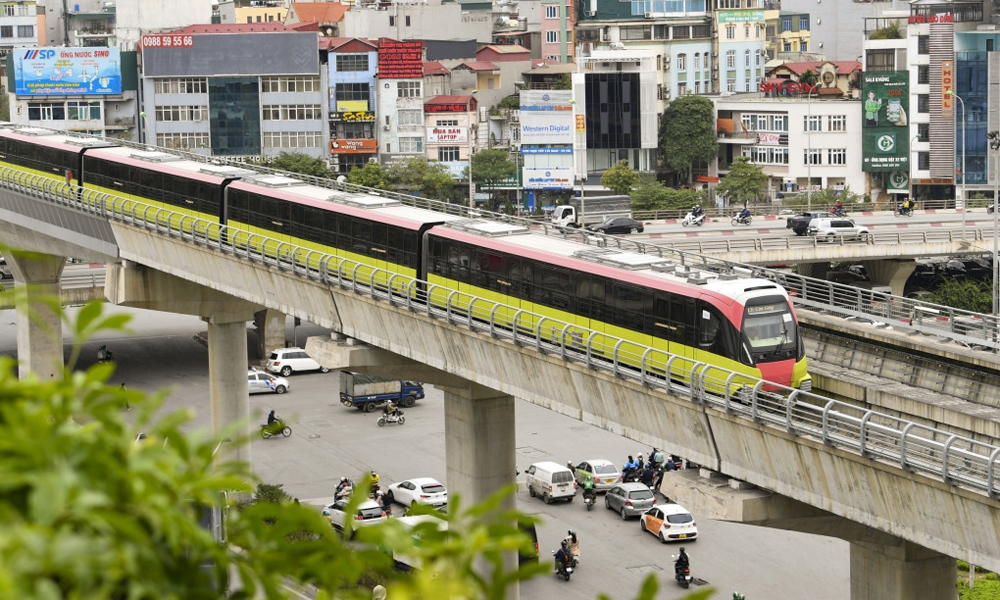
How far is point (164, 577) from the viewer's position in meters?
5.82

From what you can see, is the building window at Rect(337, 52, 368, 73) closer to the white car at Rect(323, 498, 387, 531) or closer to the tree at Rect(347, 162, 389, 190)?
the tree at Rect(347, 162, 389, 190)

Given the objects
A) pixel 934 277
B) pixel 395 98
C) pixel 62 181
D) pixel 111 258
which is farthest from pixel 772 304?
pixel 395 98

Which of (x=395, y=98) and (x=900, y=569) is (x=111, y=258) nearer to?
(x=900, y=569)

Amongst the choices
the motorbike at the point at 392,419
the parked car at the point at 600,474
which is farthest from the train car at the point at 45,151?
the parked car at the point at 600,474

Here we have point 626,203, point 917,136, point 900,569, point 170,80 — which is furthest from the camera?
point 170,80

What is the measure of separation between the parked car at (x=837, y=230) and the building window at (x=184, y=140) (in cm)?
4956

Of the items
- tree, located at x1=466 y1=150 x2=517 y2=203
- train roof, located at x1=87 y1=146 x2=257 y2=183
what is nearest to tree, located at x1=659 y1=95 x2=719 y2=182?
tree, located at x1=466 y1=150 x2=517 y2=203

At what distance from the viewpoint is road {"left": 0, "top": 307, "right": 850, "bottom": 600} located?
39375 mm

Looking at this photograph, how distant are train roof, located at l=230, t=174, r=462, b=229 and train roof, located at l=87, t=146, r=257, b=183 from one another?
4.35 ft

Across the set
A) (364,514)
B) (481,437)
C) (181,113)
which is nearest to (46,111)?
(181,113)

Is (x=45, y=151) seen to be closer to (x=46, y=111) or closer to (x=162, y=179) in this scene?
(x=162, y=179)

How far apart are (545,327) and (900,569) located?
8.34m

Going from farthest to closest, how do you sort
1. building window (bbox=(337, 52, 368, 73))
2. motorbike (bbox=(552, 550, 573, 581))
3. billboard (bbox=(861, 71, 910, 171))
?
building window (bbox=(337, 52, 368, 73))
billboard (bbox=(861, 71, 910, 171))
motorbike (bbox=(552, 550, 573, 581))

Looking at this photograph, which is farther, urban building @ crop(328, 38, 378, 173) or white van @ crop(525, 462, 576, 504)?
urban building @ crop(328, 38, 378, 173)
